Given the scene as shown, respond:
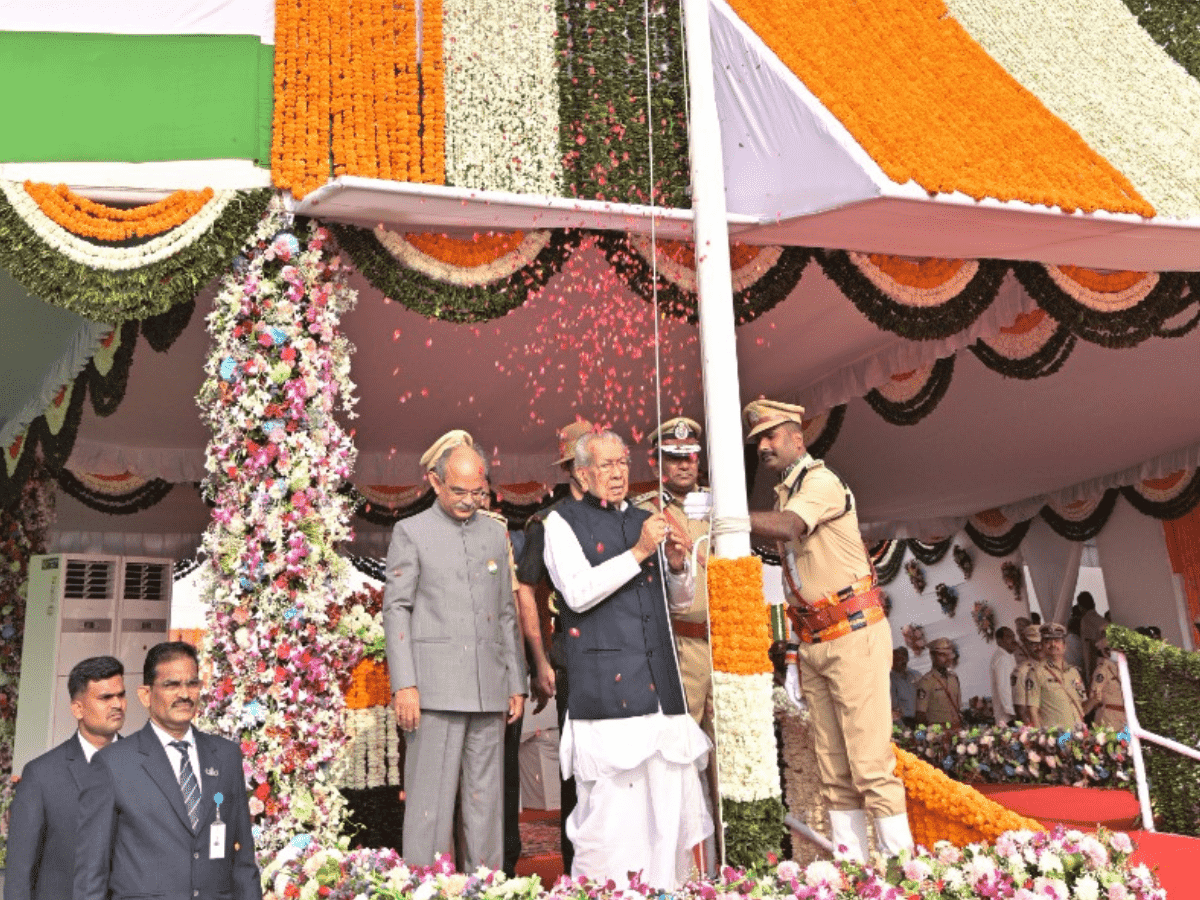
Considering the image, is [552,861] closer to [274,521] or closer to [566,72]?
[274,521]

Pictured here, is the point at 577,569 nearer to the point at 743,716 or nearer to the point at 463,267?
the point at 743,716

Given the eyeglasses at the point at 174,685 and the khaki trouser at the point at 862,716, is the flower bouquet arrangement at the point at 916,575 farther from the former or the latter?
the eyeglasses at the point at 174,685

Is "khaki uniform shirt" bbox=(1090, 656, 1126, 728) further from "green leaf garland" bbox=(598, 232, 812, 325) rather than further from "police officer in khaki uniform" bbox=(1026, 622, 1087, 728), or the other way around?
"green leaf garland" bbox=(598, 232, 812, 325)

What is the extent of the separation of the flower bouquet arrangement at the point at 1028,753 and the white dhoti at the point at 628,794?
147 inches

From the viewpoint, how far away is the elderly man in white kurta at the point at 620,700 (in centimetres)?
407

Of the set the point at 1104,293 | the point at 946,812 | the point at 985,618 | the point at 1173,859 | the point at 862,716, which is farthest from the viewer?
Result: the point at 985,618

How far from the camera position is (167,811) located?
2824 mm

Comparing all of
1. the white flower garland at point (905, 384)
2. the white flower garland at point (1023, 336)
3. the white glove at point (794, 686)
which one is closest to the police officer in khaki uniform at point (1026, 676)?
the white flower garland at point (905, 384)

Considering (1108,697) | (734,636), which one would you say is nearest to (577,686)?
(734,636)

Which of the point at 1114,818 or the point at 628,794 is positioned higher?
the point at 628,794

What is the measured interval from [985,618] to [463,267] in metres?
10.6

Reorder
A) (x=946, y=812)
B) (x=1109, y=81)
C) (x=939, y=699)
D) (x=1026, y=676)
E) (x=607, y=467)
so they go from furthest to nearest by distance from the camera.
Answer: (x=939, y=699)
(x=1026, y=676)
(x=1109, y=81)
(x=946, y=812)
(x=607, y=467)

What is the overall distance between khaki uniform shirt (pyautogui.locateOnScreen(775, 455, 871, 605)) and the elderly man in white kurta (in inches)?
28.6

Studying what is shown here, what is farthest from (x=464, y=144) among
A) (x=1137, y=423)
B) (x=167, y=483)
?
(x=1137, y=423)
